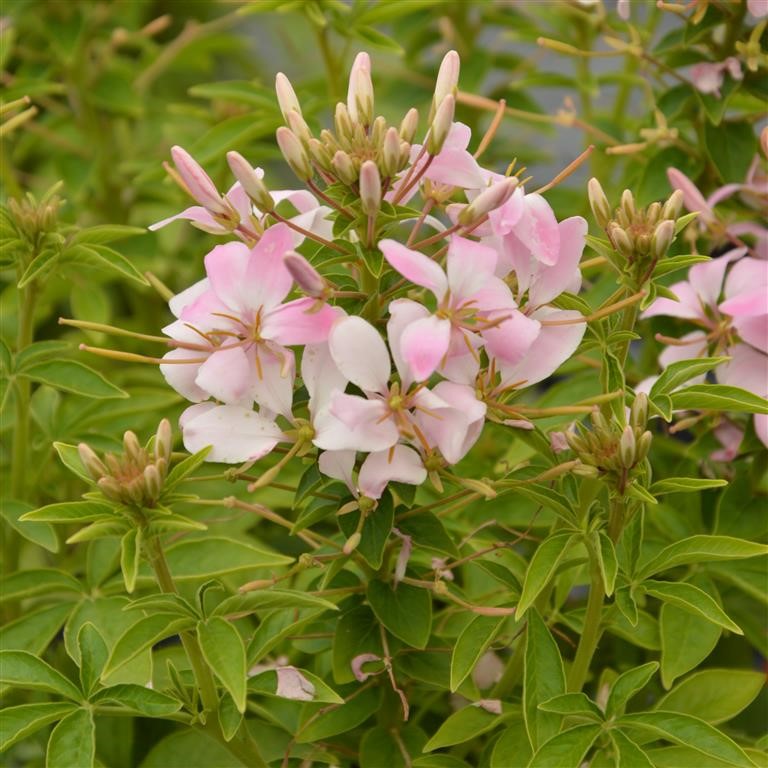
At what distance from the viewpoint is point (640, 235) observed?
631 mm

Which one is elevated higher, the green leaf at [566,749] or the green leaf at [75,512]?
the green leaf at [75,512]

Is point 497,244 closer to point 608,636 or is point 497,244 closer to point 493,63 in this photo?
point 608,636

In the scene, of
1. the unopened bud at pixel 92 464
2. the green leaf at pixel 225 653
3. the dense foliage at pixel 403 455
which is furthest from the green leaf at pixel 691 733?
the unopened bud at pixel 92 464

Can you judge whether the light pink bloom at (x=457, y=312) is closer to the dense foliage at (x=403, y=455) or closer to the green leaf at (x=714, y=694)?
the dense foliage at (x=403, y=455)

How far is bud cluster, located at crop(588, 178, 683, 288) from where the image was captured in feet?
2.05

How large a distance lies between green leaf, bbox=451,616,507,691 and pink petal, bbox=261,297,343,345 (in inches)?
8.4

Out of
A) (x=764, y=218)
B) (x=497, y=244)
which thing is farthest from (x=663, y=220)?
(x=764, y=218)

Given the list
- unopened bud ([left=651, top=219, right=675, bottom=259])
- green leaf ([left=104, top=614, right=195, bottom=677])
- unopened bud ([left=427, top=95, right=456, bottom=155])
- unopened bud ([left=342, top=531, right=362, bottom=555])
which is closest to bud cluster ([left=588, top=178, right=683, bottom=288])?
unopened bud ([left=651, top=219, right=675, bottom=259])

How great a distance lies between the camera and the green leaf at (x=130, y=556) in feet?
1.90

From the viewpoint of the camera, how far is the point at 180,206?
4.32 feet

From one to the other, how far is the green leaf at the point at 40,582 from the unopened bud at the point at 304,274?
384 millimetres

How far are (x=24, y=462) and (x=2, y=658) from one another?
25 centimetres

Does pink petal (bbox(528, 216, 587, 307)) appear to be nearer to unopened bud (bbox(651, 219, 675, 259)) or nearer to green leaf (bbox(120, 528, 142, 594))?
unopened bud (bbox(651, 219, 675, 259))

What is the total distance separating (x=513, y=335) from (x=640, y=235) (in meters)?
0.09
